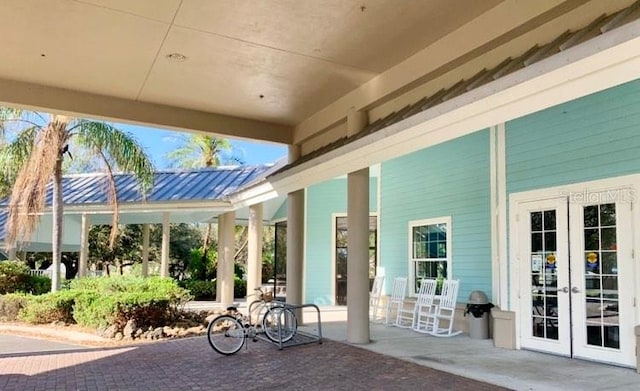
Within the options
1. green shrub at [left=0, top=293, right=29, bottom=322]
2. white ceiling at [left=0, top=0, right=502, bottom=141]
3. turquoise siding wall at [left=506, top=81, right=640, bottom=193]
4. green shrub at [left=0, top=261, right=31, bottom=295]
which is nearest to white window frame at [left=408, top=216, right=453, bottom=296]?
turquoise siding wall at [left=506, top=81, right=640, bottom=193]

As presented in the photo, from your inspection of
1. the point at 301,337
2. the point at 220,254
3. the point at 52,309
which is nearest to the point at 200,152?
the point at 220,254

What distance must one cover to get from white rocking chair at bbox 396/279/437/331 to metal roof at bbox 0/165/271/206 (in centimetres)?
590

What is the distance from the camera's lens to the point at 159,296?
10.8 meters

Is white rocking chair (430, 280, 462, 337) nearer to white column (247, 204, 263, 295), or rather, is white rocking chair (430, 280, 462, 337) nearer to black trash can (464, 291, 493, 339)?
black trash can (464, 291, 493, 339)

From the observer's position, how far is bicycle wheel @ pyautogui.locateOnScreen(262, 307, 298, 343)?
8743 millimetres

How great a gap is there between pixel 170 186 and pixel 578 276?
12.6 meters

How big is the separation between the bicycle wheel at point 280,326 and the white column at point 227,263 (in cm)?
657

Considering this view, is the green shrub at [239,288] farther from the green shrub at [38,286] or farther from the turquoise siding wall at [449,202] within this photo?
Answer: the turquoise siding wall at [449,202]

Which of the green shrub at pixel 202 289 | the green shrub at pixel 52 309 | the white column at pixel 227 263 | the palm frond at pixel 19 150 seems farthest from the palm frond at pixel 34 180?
the green shrub at pixel 202 289

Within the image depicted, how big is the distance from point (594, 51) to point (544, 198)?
4.64 meters

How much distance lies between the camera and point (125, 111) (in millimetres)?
8875

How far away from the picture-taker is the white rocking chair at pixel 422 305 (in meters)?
10.8

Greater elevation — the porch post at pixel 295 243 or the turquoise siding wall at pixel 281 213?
the turquoise siding wall at pixel 281 213

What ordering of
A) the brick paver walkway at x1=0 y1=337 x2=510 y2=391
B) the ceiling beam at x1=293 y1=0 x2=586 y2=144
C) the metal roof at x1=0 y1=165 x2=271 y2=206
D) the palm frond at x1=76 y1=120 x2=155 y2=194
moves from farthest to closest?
1. the metal roof at x1=0 y1=165 x2=271 y2=206
2. the palm frond at x1=76 y1=120 x2=155 y2=194
3. the brick paver walkway at x1=0 y1=337 x2=510 y2=391
4. the ceiling beam at x1=293 y1=0 x2=586 y2=144
